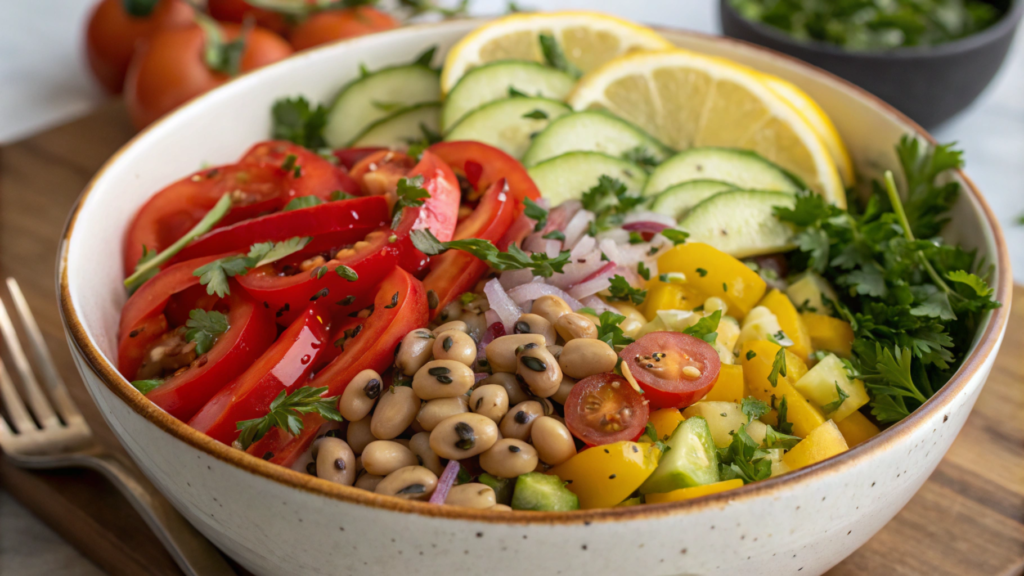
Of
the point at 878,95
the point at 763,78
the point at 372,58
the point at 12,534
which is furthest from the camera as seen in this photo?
the point at 878,95

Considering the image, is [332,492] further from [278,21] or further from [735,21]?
[278,21]

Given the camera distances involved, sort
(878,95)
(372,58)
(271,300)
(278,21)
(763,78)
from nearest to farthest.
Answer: (271,300) → (763,78) → (372,58) → (878,95) → (278,21)

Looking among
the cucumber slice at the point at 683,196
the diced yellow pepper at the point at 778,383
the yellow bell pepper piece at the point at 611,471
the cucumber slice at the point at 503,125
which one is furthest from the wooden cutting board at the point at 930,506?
the cucumber slice at the point at 503,125

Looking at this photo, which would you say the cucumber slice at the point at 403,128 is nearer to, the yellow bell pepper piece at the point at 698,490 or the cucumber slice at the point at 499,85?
the cucumber slice at the point at 499,85

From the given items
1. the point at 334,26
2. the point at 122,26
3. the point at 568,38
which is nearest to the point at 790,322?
the point at 568,38

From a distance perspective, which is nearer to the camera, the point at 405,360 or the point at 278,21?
the point at 405,360

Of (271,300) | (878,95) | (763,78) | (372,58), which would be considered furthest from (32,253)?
(878,95)

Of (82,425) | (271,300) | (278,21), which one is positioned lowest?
(82,425)

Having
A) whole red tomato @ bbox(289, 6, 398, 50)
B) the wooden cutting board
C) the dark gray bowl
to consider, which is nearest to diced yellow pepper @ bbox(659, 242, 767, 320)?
the wooden cutting board
